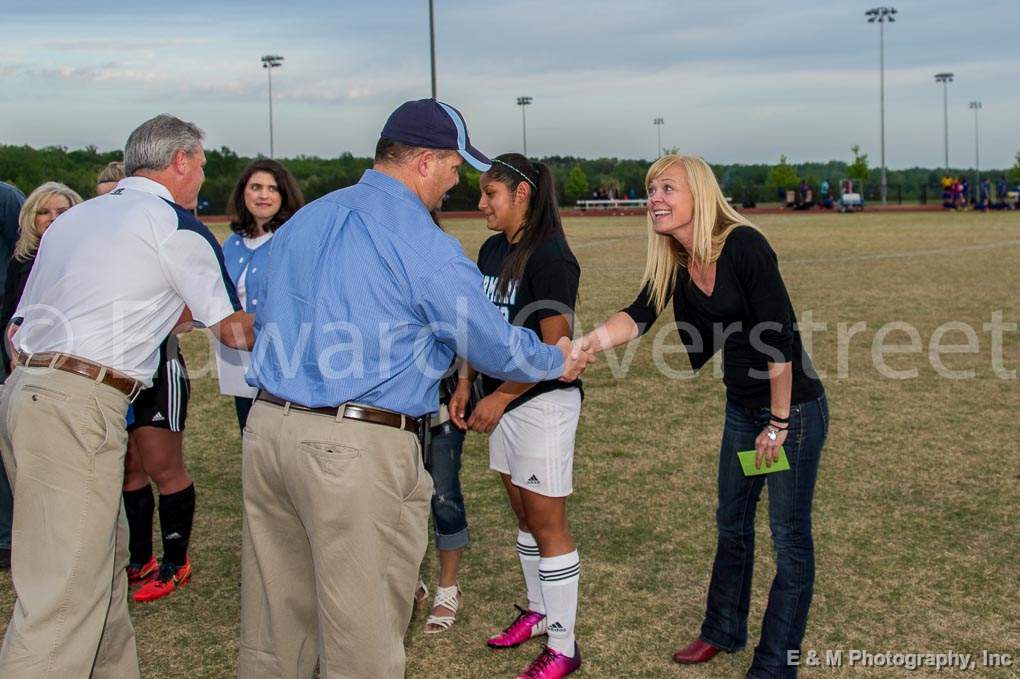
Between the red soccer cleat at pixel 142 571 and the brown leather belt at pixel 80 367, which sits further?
the red soccer cleat at pixel 142 571

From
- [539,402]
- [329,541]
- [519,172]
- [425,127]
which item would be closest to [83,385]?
[329,541]

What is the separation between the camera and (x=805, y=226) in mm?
39719

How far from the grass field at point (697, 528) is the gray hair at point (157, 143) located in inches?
86.4

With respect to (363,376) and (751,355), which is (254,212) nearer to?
(363,376)

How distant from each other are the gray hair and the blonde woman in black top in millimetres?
1843

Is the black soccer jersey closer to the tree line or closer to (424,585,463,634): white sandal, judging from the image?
(424,585,463,634): white sandal

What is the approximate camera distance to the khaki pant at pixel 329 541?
3.14 metres

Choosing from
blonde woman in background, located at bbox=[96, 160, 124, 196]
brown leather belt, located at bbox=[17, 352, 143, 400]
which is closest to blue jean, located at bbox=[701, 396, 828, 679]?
brown leather belt, located at bbox=[17, 352, 143, 400]

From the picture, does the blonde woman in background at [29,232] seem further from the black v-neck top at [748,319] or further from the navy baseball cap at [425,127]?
the black v-neck top at [748,319]

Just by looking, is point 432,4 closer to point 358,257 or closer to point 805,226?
point 805,226

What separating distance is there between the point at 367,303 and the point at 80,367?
125 centimetres

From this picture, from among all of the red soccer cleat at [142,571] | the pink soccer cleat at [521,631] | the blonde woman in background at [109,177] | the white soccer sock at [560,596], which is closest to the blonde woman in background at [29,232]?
the blonde woman in background at [109,177]

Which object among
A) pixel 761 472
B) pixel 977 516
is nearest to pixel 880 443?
pixel 977 516

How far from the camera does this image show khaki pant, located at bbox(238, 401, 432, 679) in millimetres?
3139
